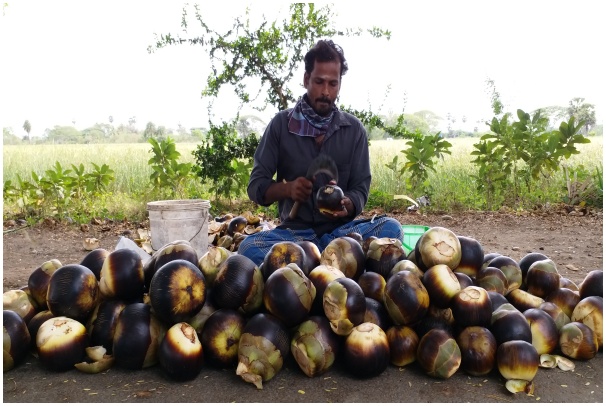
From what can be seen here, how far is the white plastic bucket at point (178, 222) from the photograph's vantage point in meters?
4.62

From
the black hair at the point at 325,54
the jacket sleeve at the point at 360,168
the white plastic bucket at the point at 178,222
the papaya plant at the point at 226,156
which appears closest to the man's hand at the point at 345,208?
the jacket sleeve at the point at 360,168

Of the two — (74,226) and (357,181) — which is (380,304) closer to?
(357,181)

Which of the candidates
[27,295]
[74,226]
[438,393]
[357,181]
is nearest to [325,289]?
[438,393]

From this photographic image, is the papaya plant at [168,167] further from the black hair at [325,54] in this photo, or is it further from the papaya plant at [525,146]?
the papaya plant at [525,146]

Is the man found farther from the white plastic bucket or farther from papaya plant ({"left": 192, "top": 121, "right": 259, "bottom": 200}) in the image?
papaya plant ({"left": 192, "top": 121, "right": 259, "bottom": 200})

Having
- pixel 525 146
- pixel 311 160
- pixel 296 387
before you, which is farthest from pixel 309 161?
pixel 525 146

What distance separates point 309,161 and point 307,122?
0.29m

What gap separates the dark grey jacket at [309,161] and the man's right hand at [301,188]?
1.06 feet

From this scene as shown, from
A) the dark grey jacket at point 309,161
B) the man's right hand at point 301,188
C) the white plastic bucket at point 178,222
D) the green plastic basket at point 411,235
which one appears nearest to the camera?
the man's right hand at point 301,188

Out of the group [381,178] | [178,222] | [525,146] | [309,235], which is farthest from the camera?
[381,178]

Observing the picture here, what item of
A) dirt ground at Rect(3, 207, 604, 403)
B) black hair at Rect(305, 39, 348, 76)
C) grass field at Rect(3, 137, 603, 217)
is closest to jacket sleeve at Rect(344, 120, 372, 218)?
black hair at Rect(305, 39, 348, 76)

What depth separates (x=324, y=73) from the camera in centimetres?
358

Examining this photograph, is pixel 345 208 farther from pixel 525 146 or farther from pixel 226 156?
pixel 525 146

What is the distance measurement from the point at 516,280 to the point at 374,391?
109 centimetres
